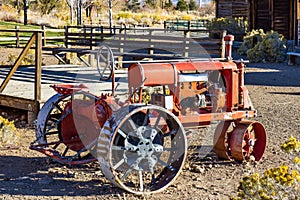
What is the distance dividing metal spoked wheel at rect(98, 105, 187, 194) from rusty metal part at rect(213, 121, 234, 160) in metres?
1.11

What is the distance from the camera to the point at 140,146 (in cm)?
631

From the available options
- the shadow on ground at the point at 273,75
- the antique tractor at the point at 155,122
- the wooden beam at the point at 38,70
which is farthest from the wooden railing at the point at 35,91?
the shadow on ground at the point at 273,75

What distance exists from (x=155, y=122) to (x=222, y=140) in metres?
1.41

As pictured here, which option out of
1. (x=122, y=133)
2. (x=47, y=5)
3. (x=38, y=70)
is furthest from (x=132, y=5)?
(x=122, y=133)

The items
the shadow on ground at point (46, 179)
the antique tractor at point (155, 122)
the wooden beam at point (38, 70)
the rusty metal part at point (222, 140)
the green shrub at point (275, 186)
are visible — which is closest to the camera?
the green shrub at point (275, 186)

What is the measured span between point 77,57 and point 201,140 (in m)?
10.7

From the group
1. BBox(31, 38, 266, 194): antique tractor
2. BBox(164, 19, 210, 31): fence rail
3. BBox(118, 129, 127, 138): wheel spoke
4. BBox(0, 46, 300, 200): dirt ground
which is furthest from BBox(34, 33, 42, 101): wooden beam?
BBox(164, 19, 210, 31): fence rail

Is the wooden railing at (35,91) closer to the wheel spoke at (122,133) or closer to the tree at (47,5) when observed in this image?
the wheel spoke at (122,133)

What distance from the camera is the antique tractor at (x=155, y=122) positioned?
6281 mm

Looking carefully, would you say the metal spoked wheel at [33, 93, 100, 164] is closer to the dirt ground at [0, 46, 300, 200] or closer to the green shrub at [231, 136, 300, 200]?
the dirt ground at [0, 46, 300, 200]

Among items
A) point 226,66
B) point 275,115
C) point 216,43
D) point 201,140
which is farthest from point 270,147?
point 216,43

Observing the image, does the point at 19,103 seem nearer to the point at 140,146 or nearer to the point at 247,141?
the point at 247,141

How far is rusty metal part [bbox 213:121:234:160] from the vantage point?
25.0 feet

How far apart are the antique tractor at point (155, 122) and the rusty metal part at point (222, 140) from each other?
1 centimetres
